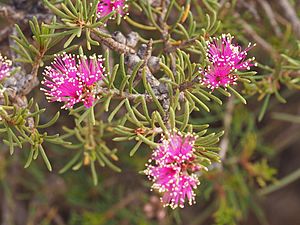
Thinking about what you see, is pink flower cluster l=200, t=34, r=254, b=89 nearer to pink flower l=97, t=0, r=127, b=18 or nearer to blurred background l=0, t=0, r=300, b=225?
pink flower l=97, t=0, r=127, b=18

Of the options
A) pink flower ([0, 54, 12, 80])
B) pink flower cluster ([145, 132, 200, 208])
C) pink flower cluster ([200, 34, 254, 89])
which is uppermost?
pink flower ([0, 54, 12, 80])

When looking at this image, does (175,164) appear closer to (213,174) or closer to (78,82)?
(78,82)

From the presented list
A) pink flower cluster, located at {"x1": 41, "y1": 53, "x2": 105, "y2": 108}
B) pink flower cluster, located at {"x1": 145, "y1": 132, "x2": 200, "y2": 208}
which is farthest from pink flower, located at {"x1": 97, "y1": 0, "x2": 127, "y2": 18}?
pink flower cluster, located at {"x1": 145, "y1": 132, "x2": 200, "y2": 208}

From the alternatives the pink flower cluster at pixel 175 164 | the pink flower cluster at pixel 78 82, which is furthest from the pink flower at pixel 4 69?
the pink flower cluster at pixel 175 164

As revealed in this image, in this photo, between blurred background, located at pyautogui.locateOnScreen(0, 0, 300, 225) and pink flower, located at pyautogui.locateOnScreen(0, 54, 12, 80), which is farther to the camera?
blurred background, located at pyautogui.locateOnScreen(0, 0, 300, 225)

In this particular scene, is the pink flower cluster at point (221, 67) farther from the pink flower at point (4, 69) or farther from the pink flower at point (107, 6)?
the pink flower at point (4, 69)

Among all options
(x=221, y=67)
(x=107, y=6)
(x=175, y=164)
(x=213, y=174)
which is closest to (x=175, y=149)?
(x=175, y=164)

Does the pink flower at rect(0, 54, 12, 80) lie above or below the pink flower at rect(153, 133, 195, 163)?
above
